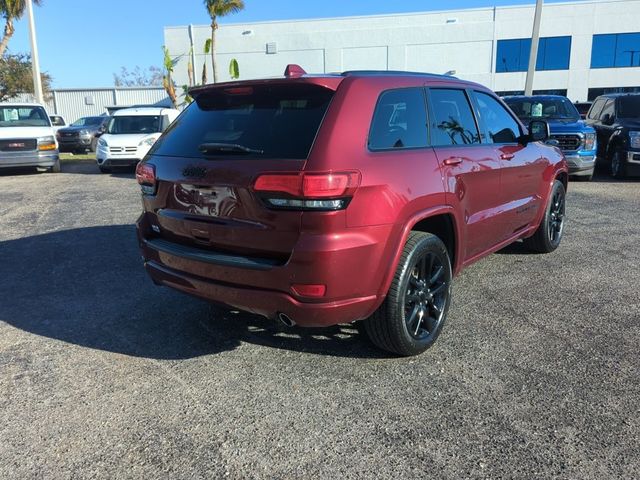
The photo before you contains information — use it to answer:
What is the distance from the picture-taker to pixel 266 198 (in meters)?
2.89

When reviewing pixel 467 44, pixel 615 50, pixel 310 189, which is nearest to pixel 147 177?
pixel 310 189

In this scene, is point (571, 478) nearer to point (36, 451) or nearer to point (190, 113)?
point (36, 451)

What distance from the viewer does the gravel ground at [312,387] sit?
2.49 m

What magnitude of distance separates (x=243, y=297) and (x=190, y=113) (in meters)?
1.46

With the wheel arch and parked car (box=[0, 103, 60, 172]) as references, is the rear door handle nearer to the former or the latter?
the wheel arch

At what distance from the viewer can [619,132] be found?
11.3 meters

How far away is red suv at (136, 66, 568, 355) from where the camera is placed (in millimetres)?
2830

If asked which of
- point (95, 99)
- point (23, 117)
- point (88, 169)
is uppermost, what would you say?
point (95, 99)

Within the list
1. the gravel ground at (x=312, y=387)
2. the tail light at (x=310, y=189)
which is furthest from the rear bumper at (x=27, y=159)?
the tail light at (x=310, y=189)

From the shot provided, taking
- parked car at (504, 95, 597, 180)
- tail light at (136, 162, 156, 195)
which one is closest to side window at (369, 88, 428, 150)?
tail light at (136, 162, 156, 195)

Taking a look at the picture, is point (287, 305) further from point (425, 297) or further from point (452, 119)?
point (452, 119)

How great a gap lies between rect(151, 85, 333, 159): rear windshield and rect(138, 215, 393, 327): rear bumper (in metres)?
0.53

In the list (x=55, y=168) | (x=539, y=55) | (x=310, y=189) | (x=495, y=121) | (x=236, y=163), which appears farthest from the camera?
(x=539, y=55)

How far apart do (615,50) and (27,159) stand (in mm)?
35327
